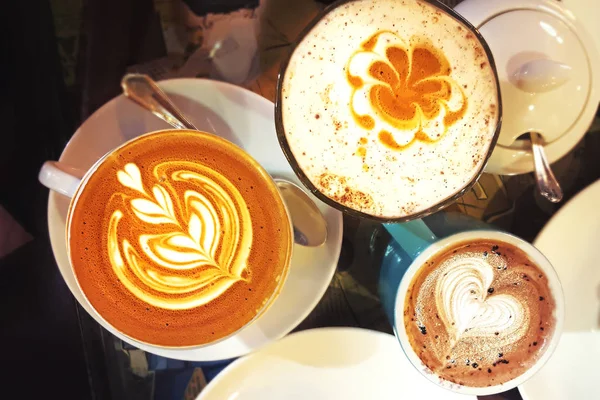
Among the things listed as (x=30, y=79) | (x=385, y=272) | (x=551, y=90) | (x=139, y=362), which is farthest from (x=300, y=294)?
(x=30, y=79)

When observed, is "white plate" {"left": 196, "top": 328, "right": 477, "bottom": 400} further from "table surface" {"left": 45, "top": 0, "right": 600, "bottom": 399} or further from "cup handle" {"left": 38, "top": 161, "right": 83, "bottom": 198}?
"cup handle" {"left": 38, "top": 161, "right": 83, "bottom": 198}

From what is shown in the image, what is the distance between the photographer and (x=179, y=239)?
74 cm

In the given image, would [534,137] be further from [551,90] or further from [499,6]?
[499,6]

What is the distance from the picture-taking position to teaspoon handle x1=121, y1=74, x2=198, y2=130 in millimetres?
753

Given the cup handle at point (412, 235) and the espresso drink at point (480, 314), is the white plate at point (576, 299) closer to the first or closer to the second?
the espresso drink at point (480, 314)

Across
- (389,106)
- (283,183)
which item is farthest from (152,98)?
(389,106)

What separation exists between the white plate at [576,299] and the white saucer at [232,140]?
381 millimetres

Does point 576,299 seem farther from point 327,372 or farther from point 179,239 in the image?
point 179,239

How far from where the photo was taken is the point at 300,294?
86cm

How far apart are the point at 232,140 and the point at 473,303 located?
46 cm

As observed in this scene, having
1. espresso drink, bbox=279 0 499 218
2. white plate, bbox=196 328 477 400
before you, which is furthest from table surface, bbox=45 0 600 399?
espresso drink, bbox=279 0 499 218

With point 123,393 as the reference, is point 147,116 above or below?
above

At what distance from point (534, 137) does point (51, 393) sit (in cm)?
97

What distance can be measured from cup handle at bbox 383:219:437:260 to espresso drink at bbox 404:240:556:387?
0.11 feet
